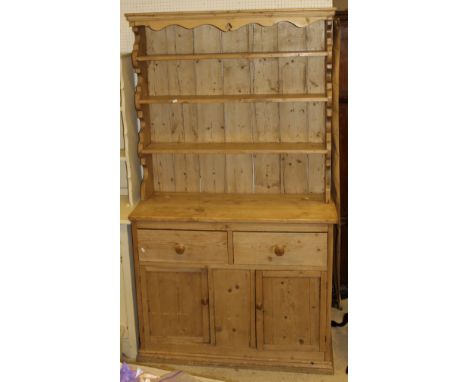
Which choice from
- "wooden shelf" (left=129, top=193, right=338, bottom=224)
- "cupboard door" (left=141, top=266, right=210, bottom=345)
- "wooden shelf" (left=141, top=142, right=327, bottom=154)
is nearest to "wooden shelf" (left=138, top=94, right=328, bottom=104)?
"wooden shelf" (left=141, top=142, right=327, bottom=154)

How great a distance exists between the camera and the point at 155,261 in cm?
263

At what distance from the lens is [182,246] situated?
2588 mm

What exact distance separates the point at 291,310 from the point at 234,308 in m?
0.28

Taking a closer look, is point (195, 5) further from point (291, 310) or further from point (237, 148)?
point (291, 310)

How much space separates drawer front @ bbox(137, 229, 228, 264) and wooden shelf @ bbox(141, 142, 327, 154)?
1.35 feet

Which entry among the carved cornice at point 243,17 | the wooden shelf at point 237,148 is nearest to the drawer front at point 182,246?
the wooden shelf at point 237,148

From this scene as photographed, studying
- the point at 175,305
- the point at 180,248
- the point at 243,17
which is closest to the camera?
the point at 243,17

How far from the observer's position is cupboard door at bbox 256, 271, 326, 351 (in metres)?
2.56

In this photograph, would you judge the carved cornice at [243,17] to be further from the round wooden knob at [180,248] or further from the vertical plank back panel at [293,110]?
the round wooden knob at [180,248]

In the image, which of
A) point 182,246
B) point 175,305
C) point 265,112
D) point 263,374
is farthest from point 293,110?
point 263,374

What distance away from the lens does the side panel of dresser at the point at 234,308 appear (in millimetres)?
2564

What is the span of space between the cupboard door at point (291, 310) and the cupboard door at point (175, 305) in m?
0.28
